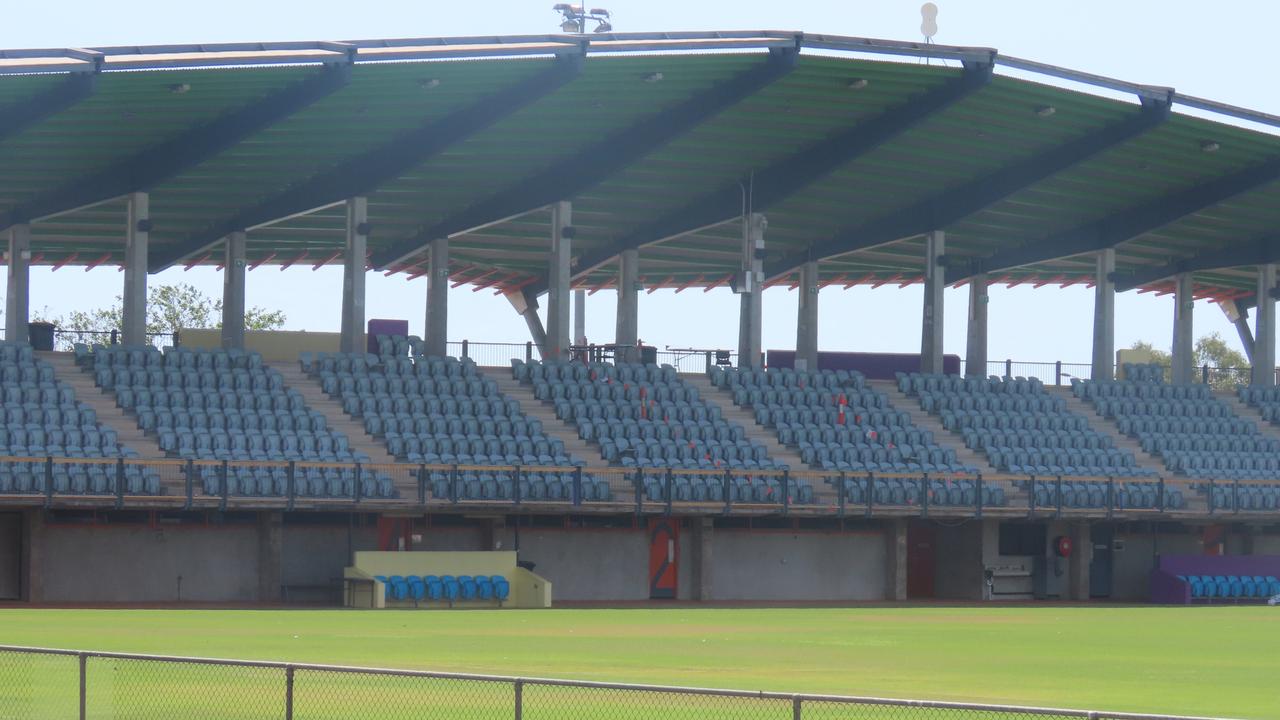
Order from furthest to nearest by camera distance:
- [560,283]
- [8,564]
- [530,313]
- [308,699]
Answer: [530,313], [560,283], [8,564], [308,699]

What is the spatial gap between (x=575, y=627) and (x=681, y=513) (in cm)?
1090

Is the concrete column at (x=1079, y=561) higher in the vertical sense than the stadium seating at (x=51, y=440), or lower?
lower

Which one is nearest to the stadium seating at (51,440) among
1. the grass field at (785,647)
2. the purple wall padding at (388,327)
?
the grass field at (785,647)

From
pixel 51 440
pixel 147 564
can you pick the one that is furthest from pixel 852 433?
pixel 51 440

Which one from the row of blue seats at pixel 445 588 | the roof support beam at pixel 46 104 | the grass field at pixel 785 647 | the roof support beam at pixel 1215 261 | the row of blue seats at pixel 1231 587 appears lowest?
the row of blue seats at pixel 1231 587

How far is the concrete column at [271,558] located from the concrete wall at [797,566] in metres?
9.95

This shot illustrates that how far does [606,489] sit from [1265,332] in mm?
26999

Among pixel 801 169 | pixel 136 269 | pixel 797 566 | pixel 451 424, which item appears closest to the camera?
pixel 451 424

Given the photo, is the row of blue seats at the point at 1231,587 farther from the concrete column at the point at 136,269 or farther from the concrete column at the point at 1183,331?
the concrete column at the point at 136,269

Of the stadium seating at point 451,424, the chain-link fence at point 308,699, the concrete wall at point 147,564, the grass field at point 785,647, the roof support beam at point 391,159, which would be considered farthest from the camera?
the stadium seating at point 451,424

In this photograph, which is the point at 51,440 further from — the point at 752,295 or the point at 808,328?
the point at 808,328

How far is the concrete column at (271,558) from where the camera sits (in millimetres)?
40344

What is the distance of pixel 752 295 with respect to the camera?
53469 millimetres

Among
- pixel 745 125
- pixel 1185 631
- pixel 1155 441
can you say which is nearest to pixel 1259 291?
pixel 1155 441
